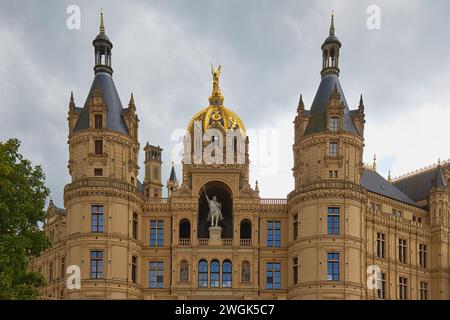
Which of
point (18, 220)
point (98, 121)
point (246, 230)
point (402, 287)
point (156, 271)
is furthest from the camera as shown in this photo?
point (402, 287)

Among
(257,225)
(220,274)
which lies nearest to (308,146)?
(257,225)

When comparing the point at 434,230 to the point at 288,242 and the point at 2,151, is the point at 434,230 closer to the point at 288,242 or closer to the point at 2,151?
the point at 288,242

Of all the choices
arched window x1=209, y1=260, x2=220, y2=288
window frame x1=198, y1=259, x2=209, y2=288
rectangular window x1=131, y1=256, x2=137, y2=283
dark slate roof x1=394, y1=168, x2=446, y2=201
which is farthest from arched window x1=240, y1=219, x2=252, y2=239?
dark slate roof x1=394, y1=168, x2=446, y2=201

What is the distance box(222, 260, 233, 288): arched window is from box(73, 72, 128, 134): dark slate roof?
18149 millimetres

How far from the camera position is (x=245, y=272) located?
88375 millimetres

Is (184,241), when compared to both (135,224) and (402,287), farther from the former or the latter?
(402,287)

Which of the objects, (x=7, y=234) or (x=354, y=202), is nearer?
(x=7, y=234)

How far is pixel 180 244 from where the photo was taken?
88.5m

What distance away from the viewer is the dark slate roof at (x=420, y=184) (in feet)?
330

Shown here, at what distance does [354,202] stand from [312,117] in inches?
430

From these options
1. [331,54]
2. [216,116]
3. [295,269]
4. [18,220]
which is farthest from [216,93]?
[18,220]

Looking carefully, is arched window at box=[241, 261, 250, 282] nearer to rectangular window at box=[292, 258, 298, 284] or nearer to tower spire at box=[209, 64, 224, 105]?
rectangular window at box=[292, 258, 298, 284]

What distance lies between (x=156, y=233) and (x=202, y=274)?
23.0 ft

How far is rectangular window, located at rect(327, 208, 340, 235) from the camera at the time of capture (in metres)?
84.3
